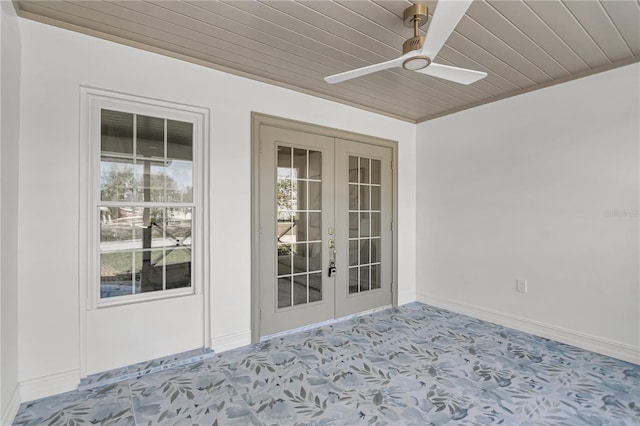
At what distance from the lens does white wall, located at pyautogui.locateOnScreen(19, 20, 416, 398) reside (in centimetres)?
226

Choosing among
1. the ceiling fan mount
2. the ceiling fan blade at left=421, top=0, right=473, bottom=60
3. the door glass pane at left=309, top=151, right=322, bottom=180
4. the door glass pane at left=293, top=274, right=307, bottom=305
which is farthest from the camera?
the door glass pane at left=309, top=151, right=322, bottom=180

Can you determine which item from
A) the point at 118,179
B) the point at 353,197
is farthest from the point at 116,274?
the point at 353,197

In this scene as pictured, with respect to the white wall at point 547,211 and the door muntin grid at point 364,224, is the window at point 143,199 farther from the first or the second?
the white wall at point 547,211

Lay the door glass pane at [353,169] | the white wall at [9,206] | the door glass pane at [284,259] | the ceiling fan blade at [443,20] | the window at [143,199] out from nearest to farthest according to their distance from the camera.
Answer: the ceiling fan blade at [443,20] → the white wall at [9,206] → the window at [143,199] → the door glass pane at [284,259] → the door glass pane at [353,169]

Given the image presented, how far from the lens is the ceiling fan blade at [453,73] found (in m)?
2.20

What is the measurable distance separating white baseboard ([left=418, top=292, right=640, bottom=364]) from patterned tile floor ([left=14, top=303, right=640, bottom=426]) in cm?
9

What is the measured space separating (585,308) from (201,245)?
379 cm

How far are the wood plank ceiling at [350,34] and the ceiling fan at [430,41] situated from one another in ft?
0.32

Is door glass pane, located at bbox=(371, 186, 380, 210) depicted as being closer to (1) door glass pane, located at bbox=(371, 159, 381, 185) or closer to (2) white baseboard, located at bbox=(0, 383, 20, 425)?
(1) door glass pane, located at bbox=(371, 159, 381, 185)

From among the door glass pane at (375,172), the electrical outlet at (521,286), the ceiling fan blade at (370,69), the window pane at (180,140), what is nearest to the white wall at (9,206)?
the window pane at (180,140)

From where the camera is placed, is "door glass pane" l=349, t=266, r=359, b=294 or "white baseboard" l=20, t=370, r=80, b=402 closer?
"white baseboard" l=20, t=370, r=80, b=402

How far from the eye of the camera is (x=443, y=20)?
5.57 ft

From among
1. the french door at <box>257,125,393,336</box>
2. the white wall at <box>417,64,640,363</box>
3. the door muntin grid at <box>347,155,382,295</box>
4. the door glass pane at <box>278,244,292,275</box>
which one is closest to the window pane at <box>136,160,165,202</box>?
the french door at <box>257,125,393,336</box>

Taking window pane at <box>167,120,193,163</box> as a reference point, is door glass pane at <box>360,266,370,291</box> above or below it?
below
